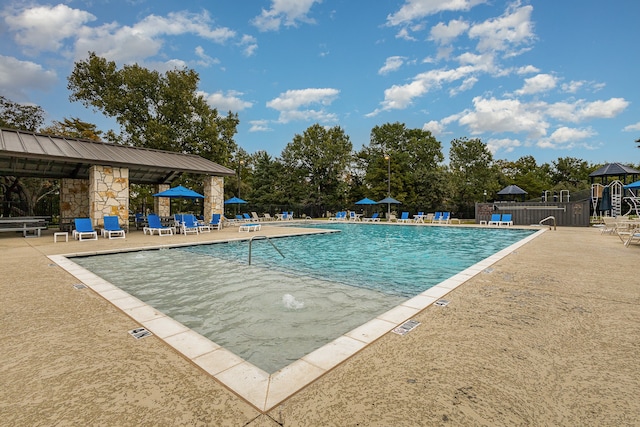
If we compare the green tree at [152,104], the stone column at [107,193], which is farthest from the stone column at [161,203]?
the green tree at [152,104]

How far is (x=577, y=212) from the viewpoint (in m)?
18.0

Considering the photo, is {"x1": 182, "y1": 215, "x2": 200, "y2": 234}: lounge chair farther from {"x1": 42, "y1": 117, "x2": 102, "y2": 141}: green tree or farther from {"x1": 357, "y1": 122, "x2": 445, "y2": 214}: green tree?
{"x1": 357, "y1": 122, "x2": 445, "y2": 214}: green tree

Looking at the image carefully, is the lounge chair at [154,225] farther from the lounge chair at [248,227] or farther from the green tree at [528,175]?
the green tree at [528,175]

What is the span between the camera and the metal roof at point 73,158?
35.8ft

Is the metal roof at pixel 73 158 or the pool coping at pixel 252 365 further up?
the metal roof at pixel 73 158

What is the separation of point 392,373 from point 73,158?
13.7 meters

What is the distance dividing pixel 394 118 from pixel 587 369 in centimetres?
3942

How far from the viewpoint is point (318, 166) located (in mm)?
36344

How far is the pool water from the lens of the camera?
11.3 ft

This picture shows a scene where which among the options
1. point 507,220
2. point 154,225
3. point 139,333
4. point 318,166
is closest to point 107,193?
point 154,225

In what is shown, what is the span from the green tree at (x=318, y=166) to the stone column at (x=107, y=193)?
22967mm

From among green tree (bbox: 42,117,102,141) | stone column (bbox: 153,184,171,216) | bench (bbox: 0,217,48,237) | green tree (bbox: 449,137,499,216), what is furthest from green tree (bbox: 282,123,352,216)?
bench (bbox: 0,217,48,237)

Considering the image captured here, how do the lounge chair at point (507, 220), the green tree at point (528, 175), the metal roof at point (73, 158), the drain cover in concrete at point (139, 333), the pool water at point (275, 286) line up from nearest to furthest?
the drain cover in concrete at point (139, 333) → the pool water at point (275, 286) → the metal roof at point (73, 158) → the lounge chair at point (507, 220) → the green tree at point (528, 175)

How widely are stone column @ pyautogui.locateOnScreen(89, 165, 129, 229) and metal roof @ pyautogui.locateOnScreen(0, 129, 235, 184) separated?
378 mm
